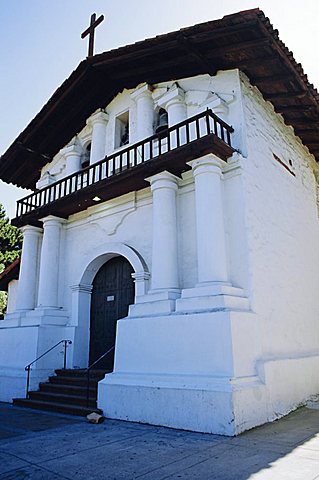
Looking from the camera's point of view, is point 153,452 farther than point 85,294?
No

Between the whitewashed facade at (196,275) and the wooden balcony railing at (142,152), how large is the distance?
388 mm

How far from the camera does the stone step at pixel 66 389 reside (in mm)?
7795

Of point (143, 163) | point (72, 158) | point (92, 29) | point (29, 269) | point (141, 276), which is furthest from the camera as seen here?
point (72, 158)

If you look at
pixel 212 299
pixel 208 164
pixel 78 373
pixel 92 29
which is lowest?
pixel 78 373

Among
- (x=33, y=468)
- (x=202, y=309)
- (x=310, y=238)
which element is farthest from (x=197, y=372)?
(x=310, y=238)

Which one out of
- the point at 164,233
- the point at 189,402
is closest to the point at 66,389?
the point at 189,402

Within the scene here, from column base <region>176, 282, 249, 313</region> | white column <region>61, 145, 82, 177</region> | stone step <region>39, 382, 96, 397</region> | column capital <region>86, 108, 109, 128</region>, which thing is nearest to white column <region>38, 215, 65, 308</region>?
white column <region>61, 145, 82, 177</region>

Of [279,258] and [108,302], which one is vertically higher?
[279,258]

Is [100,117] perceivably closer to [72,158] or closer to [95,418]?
[72,158]

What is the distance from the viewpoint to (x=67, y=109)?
11.3 m

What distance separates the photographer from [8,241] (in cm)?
2441

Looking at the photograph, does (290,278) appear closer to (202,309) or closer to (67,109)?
(202,309)

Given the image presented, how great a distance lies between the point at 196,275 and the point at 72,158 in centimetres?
587

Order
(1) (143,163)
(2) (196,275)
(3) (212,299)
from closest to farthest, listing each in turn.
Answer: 1. (3) (212,299)
2. (2) (196,275)
3. (1) (143,163)
